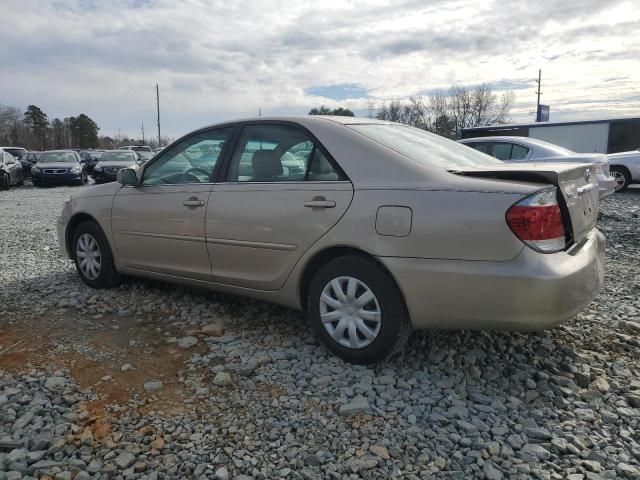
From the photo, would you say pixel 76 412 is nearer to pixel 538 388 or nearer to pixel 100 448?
pixel 100 448

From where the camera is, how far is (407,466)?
7.45ft

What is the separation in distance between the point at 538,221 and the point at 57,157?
22.1 m

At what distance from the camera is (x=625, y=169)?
527 inches

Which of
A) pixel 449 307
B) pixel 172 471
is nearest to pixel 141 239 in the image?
pixel 172 471

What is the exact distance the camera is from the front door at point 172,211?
12.8 ft

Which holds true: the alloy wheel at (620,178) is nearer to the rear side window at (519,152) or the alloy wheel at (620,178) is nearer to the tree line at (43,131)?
the rear side window at (519,152)

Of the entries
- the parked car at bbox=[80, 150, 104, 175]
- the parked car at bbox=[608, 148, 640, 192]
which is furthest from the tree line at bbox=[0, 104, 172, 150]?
the parked car at bbox=[608, 148, 640, 192]

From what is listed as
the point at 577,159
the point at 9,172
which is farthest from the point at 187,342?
the point at 9,172

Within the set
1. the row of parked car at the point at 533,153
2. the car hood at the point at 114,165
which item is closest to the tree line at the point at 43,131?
the car hood at the point at 114,165

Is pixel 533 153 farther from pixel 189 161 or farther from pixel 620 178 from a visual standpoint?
pixel 189 161

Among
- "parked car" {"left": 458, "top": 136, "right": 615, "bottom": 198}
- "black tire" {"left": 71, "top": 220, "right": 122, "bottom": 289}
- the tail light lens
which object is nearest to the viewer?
the tail light lens

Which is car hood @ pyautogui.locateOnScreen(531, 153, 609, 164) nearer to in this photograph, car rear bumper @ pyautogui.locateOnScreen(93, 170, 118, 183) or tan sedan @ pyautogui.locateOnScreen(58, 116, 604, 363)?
tan sedan @ pyautogui.locateOnScreen(58, 116, 604, 363)

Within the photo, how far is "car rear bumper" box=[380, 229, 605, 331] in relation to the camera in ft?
8.56

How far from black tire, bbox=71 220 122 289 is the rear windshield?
2.67m
